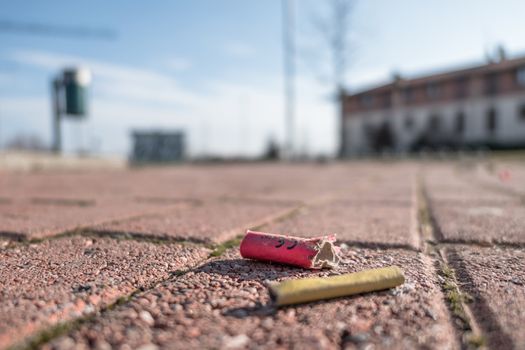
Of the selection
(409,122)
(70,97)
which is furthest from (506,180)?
(409,122)

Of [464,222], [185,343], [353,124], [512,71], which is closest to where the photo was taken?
[185,343]

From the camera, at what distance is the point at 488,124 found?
26.6 meters

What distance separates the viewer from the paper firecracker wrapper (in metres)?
0.79

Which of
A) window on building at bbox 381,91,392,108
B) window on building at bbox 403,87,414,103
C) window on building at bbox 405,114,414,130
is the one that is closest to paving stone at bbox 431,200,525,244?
window on building at bbox 405,114,414,130

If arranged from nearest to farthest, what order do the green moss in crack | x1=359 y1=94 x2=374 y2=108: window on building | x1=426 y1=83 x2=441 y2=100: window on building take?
the green moss in crack
x1=426 y1=83 x2=441 y2=100: window on building
x1=359 y1=94 x2=374 y2=108: window on building

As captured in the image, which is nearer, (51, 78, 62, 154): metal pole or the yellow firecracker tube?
the yellow firecracker tube

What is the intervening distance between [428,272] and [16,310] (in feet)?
2.34

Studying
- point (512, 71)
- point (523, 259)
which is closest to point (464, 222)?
point (523, 259)

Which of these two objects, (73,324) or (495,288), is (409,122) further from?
(73,324)

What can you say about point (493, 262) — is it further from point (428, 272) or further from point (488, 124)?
point (488, 124)

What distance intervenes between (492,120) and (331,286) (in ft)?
99.7

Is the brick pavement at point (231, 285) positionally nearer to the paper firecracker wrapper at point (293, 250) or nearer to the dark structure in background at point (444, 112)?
the paper firecracker wrapper at point (293, 250)

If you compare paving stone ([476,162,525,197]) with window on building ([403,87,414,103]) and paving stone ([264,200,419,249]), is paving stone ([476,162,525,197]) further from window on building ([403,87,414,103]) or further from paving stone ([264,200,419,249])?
window on building ([403,87,414,103])

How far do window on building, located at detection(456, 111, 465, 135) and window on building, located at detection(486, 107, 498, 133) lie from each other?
1621 mm
